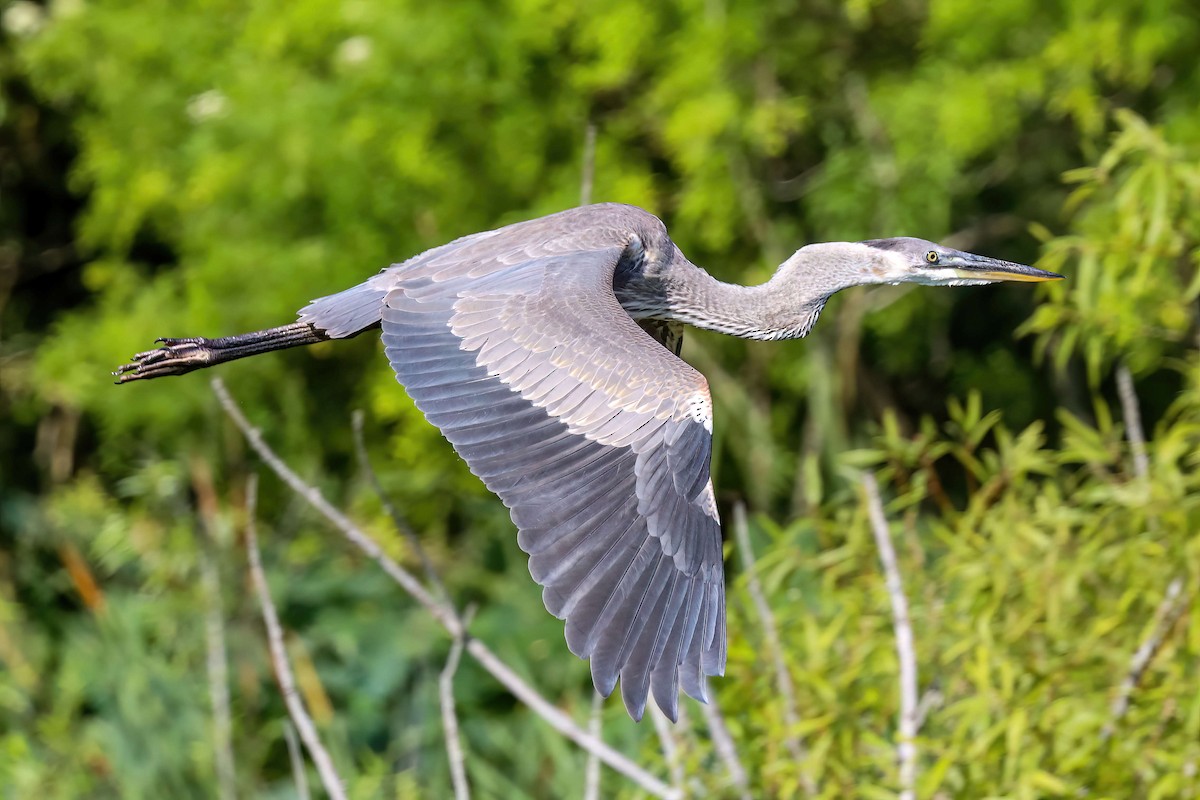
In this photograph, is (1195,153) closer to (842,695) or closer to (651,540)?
(842,695)

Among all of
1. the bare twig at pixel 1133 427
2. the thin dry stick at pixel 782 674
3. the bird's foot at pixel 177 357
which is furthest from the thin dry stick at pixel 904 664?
the bird's foot at pixel 177 357

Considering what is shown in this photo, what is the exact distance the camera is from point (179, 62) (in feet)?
32.4

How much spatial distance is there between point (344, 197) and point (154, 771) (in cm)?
368

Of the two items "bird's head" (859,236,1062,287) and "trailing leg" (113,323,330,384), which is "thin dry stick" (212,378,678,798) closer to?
"trailing leg" (113,323,330,384)

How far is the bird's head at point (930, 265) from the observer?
17.2ft

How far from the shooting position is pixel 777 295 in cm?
534

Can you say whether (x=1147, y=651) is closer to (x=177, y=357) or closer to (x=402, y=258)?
(x=177, y=357)

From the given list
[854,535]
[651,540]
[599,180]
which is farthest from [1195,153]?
[651,540]

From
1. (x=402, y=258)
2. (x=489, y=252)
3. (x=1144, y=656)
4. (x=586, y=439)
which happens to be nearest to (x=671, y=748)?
(x=586, y=439)

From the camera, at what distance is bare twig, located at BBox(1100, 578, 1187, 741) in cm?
425

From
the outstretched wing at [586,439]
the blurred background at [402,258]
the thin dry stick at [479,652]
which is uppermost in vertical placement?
the outstretched wing at [586,439]

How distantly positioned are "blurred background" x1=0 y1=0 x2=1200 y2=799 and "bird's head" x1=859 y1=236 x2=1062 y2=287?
1.27 feet

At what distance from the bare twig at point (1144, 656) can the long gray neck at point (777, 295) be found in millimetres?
1433

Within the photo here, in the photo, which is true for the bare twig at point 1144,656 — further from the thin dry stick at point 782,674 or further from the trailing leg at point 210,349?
the trailing leg at point 210,349
